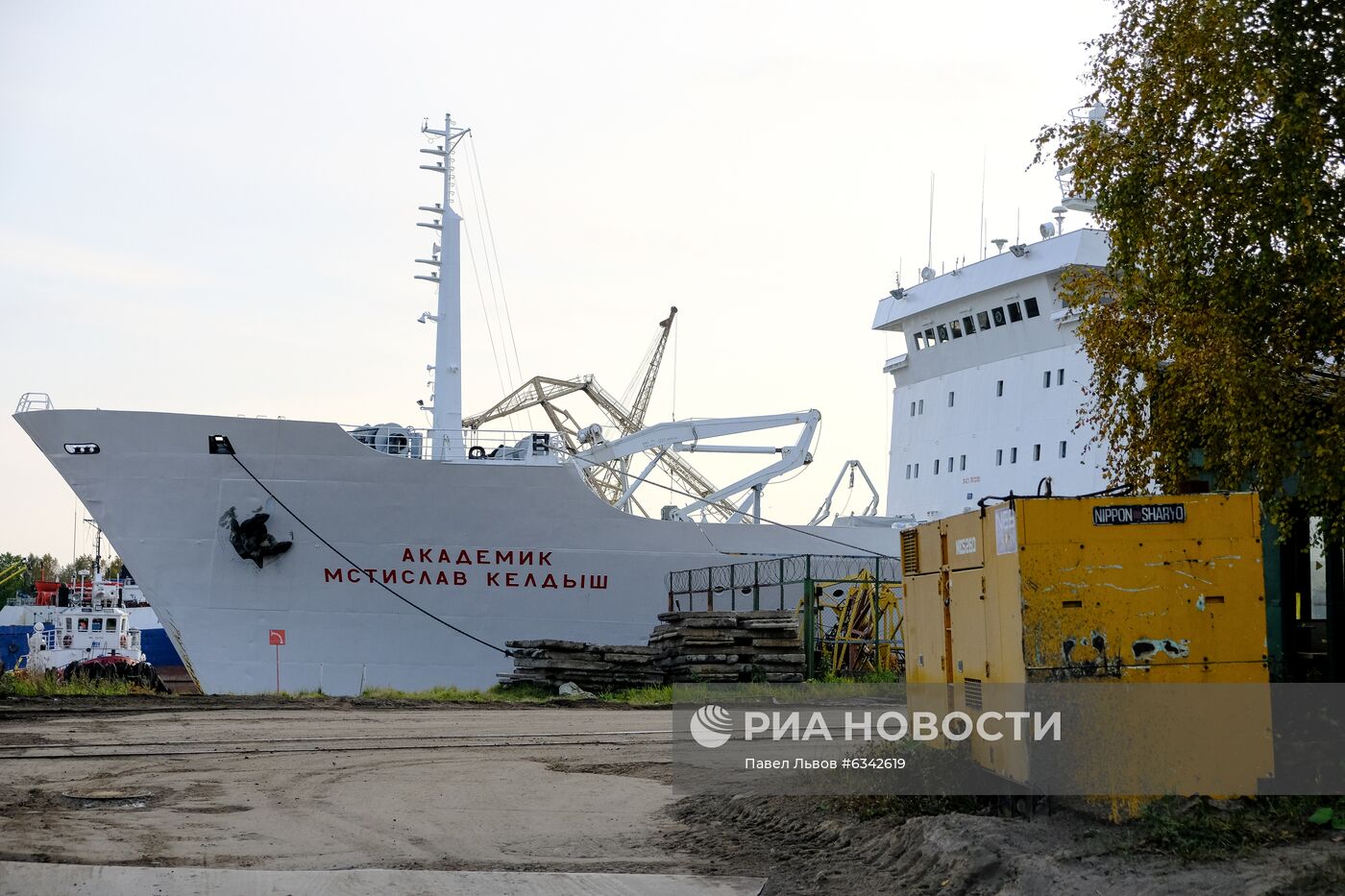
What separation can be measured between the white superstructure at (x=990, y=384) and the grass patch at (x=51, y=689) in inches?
650

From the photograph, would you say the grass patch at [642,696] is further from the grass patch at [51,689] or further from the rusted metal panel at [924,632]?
the rusted metal panel at [924,632]

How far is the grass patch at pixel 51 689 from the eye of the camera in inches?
750

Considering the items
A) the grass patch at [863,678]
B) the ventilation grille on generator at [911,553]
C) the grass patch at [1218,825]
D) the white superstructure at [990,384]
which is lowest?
the grass patch at [863,678]

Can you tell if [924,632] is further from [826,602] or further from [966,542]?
[826,602]

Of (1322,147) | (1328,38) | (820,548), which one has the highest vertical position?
(1328,38)

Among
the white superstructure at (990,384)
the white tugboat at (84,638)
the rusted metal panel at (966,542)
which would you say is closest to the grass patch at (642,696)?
the white superstructure at (990,384)

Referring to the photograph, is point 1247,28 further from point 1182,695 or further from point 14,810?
point 14,810

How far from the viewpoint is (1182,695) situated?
7648 millimetres

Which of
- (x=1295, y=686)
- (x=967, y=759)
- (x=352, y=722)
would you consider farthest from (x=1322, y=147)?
(x=352, y=722)

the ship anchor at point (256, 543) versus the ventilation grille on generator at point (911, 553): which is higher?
the ship anchor at point (256, 543)

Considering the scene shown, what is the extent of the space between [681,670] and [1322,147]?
14484 mm

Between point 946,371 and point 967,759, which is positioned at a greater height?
point 946,371

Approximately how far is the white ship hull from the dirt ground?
9954 millimetres

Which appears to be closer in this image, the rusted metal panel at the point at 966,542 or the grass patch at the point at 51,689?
the rusted metal panel at the point at 966,542
